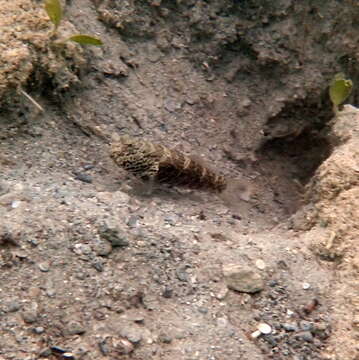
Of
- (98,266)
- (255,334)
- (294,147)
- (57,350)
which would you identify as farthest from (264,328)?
(294,147)

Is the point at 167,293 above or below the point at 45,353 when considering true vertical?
above

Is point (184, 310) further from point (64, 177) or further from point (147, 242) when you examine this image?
point (64, 177)

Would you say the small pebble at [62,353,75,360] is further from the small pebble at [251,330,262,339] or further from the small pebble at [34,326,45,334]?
the small pebble at [251,330,262,339]

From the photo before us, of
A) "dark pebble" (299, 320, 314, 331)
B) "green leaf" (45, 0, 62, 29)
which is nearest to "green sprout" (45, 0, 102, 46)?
"green leaf" (45, 0, 62, 29)

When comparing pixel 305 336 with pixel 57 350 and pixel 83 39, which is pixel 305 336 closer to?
pixel 57 350

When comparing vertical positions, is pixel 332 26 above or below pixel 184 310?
above

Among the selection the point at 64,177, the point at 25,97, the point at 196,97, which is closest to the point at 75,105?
the point at 25,97
